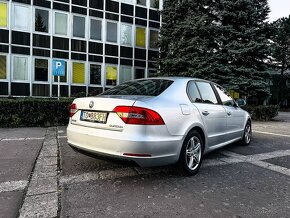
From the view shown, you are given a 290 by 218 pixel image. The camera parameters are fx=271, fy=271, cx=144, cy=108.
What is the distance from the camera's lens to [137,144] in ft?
11.3

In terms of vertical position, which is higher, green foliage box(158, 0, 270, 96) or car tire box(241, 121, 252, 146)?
green foliage box(158, 0, 270, 96)

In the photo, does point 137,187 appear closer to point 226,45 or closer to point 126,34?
point 226,45

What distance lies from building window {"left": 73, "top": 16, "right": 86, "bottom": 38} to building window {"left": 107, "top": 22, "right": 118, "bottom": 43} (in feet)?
5.91

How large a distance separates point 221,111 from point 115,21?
1619cm

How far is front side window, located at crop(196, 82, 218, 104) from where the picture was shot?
16.0ft

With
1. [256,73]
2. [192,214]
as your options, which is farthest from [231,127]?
[256,73]

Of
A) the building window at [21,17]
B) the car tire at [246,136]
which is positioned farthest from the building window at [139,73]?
the car tire at [246,136]

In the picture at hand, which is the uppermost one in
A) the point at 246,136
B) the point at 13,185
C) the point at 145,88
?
the point at 145,88

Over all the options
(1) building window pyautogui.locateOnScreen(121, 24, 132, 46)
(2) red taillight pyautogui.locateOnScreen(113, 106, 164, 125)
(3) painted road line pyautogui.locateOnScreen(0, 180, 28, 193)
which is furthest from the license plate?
(1) building window pyautogui.locateOnScreen(121, 24, 132, 46)

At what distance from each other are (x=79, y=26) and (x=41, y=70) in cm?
403

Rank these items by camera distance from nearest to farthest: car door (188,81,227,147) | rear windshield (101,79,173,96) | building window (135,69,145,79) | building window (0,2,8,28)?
rear windshield (101,79,173,96)
car door (188,81,227,147)
building window (0,2,8,28)
building window (135,69,145,79)

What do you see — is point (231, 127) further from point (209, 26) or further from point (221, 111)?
point (209, 26)

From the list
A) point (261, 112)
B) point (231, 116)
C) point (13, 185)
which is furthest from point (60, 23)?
point (13, 185)

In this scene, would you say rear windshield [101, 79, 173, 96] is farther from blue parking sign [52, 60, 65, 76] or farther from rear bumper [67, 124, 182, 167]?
blue parking sign [52, 60, 65, 76]
